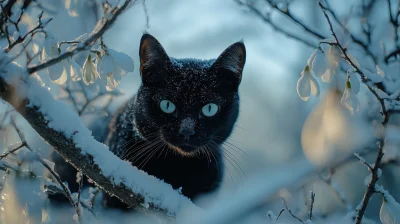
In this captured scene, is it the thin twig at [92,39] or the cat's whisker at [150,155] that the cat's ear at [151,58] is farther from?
the thin twig at [92,39]

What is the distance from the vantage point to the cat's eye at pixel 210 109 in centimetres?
353

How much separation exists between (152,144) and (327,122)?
1741 mm

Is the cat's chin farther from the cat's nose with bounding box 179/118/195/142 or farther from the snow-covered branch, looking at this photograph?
the snow-covered branch

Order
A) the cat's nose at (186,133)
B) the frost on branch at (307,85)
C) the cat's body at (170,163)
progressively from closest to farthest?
the frost on branch at (307,85) < the cat's nose at (186,133) < the cat's body at (170,163)

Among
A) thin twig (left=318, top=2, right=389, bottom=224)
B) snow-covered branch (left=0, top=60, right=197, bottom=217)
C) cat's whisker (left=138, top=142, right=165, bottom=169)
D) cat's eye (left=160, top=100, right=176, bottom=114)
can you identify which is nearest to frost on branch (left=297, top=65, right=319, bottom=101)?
thin twig (left=318, top=2, right=389, bottom=224)

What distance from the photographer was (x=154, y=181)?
256 cm

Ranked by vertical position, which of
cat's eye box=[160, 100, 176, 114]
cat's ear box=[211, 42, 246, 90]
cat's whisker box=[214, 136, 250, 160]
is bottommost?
cat's whisker box=[214, 136, 250, 160]

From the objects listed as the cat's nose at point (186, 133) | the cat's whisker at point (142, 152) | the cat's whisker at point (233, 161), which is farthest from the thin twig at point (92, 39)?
the cat's whisker at point (233, 161)

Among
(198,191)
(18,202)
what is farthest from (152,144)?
(18,202)

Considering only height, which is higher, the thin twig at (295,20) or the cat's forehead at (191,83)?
the thin twig at (295,20)

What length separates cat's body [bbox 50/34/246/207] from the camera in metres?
3.44

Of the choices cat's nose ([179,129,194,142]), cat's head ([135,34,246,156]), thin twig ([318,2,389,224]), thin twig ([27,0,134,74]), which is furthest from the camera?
cat's head ([135,34,246,156])

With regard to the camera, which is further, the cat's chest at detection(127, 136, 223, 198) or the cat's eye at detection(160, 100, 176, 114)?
the cat's chest at detection(127, 136, 223, 198)

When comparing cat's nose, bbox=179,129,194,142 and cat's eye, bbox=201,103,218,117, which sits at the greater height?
cat's eye, bbox=201,103,218,117
